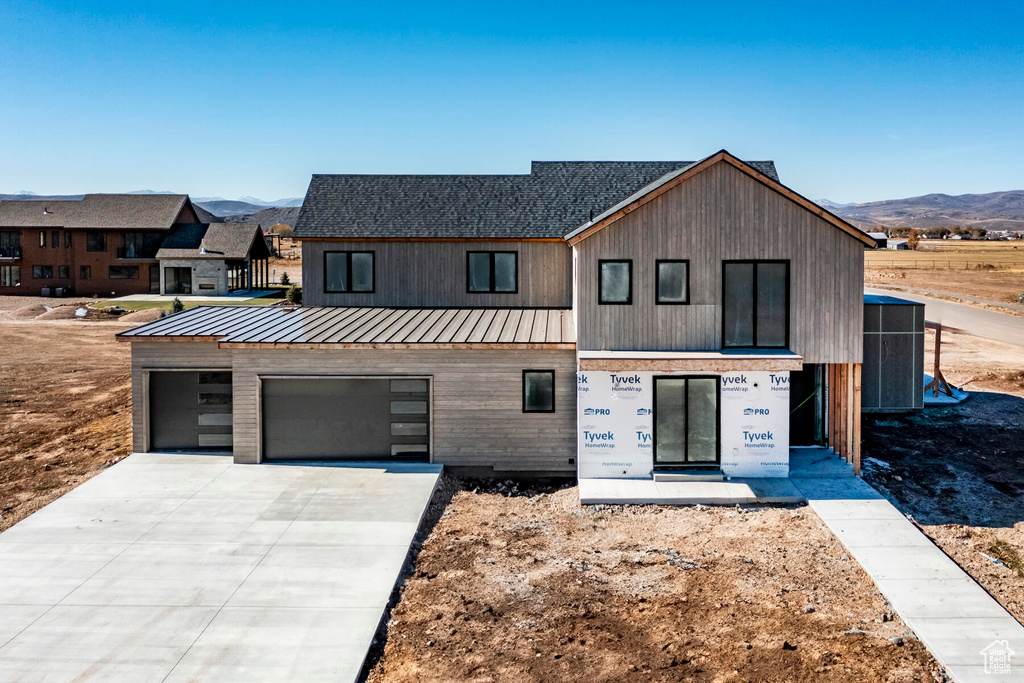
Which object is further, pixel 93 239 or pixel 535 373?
pixel 93 239

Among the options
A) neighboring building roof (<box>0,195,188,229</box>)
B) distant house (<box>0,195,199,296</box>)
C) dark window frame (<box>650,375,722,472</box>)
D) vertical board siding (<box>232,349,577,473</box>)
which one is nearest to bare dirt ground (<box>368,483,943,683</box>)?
dark window frame (<box>650,375,722,472</box>)

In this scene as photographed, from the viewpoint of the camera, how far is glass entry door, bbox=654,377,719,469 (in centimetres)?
1404

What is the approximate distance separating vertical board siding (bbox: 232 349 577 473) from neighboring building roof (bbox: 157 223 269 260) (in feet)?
121

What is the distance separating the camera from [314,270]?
1966 centimetres

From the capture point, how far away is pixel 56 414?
19734 millimetres

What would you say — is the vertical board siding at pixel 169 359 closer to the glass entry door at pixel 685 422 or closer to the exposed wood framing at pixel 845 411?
the glass entry door at pixel 685 422

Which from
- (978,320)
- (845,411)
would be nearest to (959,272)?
(978,320)

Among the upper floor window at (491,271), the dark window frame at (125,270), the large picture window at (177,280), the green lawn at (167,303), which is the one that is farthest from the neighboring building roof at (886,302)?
the dark window frame at (125,270)

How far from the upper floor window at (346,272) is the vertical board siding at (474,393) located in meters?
4.87

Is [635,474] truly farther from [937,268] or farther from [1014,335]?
[937,268]

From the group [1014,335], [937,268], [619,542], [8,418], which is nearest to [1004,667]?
[619,542]

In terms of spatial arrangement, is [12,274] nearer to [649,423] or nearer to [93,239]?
[93,239]

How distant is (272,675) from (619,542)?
5680 millimetres

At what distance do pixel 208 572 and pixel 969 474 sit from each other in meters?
14.3
